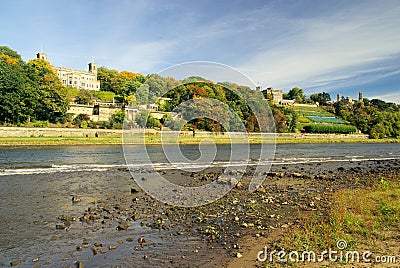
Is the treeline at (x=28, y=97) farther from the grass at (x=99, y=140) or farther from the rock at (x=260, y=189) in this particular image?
the rock at (x=260, y=189)

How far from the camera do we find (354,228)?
11.3 m

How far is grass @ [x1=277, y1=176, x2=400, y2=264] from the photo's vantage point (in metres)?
9.91

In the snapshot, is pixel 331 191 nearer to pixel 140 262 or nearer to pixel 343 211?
pixel 343 211

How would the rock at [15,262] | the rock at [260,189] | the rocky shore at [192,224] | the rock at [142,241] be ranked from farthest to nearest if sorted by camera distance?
the rock at [260,189]
the rock at [142,241]
the rocky shore at [192,224]
the rock at [15,262]

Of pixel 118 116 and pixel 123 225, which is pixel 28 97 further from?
pixel 123 225

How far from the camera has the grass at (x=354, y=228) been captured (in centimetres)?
991

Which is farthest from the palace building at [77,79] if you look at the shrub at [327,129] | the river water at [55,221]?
the river water at [55,221]

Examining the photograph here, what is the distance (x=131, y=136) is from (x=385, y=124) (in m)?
111

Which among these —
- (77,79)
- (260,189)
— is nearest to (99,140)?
(260,189)

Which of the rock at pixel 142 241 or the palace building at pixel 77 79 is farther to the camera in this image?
the palace building at pixel 77 79

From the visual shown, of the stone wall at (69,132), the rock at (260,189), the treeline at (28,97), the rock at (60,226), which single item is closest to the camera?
the rock at (60,226)

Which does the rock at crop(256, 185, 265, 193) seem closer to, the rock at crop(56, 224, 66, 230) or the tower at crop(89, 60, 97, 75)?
the rock at crop(56, 224, 66, 230)

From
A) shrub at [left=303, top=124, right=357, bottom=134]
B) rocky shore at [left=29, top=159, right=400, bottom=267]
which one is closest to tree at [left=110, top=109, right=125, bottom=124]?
rocky shore at [left=29, top=159, right=400, bottom=267]

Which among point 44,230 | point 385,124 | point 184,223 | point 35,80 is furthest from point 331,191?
point 385,124
